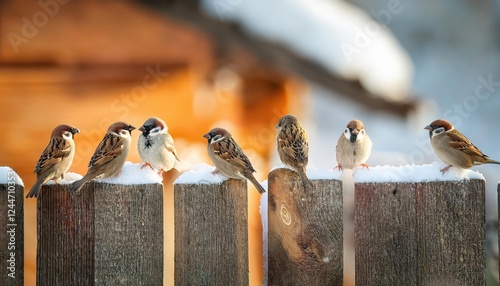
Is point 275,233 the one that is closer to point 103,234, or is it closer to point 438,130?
point 103,234

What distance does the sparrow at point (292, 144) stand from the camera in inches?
134

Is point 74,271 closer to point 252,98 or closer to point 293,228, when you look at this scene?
point 293,228

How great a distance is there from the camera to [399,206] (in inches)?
117

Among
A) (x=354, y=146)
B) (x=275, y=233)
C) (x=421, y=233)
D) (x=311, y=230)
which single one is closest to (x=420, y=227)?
(x=421, y=233)

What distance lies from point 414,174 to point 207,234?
0.72m

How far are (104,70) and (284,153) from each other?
1722mm

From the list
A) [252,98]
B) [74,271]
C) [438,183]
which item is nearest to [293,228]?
[438,183]

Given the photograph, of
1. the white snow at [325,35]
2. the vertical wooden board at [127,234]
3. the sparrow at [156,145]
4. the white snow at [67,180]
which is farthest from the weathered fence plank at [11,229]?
the white snow at [325,35]

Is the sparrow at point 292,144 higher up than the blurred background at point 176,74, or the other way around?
the blurred background at point 176,74

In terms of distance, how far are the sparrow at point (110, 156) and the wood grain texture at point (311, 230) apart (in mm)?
598

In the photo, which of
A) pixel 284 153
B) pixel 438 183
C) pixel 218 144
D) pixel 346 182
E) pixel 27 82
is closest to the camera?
pixel 438 183

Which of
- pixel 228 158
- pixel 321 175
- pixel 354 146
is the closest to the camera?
pixel 321 175

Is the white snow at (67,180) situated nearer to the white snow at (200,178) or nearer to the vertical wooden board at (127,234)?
the vertical wooden board at (127,234)

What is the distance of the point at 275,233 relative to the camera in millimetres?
3076
